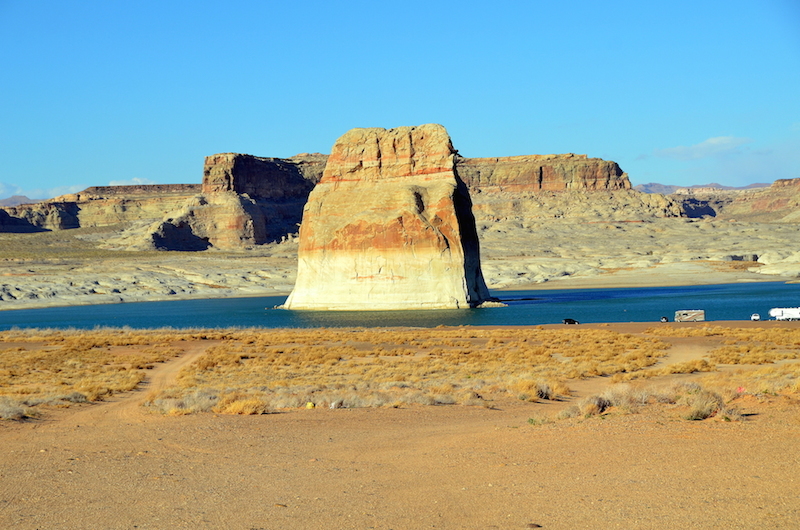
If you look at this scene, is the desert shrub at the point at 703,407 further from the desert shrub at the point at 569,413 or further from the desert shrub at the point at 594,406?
the desert shrub at the point at 569,413

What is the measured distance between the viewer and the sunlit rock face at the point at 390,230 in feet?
202

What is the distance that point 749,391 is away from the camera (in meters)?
17.5

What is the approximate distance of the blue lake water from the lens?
178ft

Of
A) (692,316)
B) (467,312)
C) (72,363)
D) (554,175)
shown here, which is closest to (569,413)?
(72,363)

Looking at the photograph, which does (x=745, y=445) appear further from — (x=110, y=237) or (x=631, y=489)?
Answer: (x=110, y=237)

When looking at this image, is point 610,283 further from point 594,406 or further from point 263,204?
point 263,204

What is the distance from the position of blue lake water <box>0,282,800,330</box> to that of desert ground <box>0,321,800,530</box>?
31358 millimetres

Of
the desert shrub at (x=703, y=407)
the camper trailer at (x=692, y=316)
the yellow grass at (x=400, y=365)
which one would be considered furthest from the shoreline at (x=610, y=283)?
the desert shrub at (x=703, y=407)

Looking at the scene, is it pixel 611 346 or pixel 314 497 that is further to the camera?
pixel 611 346

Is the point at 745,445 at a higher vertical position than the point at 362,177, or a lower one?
lower

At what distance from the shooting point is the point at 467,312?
2360 inches

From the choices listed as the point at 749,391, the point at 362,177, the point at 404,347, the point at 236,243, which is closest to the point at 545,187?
the point at 236,243

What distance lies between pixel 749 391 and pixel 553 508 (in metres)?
9.82

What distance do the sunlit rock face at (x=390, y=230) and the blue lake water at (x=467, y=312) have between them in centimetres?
171
